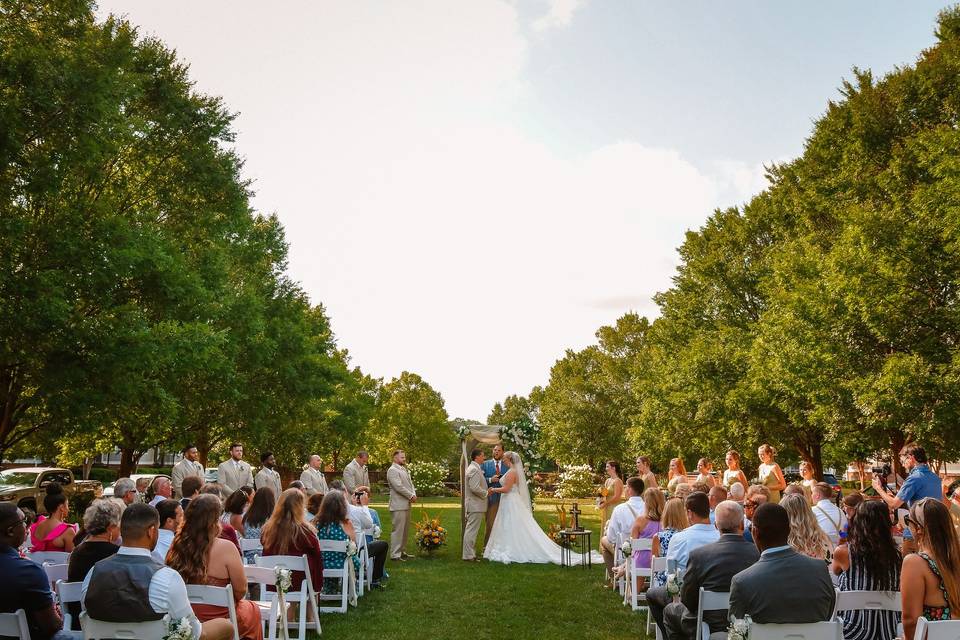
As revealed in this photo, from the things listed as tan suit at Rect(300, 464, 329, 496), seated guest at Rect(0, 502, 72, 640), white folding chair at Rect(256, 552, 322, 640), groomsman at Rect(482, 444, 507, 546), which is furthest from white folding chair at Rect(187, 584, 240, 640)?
groomsman at Rect(482, 444, 507, 546)

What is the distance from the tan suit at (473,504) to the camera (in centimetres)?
1508

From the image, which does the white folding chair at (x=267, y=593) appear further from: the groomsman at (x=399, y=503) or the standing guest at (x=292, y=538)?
the groomsman at (x=399, y=503)

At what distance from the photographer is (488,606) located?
10.4 m

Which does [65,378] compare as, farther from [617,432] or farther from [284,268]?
[617,432]

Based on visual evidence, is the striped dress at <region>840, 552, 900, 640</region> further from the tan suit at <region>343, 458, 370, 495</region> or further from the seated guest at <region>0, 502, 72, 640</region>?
the tan suit at <region>343, 458, 370, 495</region>

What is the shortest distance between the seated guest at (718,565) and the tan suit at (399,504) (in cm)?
952

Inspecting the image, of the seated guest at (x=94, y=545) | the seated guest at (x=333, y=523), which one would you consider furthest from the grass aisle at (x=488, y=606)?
the seated guest at (x=94, y=545)

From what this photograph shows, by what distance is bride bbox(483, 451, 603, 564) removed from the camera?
1505cm

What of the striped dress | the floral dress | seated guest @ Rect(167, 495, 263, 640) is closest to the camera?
the striped dress

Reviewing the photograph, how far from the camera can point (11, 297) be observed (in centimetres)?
1405

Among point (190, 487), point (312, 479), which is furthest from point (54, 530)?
point (312, 479)

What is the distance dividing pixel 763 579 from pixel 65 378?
1502 centimetres

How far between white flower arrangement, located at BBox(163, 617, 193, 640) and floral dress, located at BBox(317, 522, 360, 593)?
5.13 metres

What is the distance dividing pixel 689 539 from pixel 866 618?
180cm
